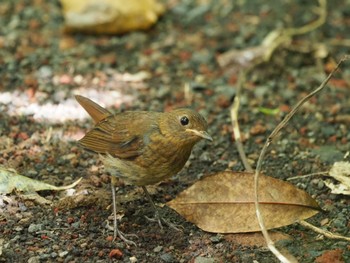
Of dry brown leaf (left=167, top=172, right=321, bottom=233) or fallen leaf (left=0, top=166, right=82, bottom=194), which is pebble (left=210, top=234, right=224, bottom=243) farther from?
fallen leaf (left=0, top=166, right=82, bottom=194)

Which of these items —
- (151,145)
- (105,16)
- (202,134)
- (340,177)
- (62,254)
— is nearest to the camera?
(62,254)

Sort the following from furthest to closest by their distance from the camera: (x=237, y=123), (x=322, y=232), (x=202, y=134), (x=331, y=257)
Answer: (x=237, y=123), (x=202, y=134), (x=322, y=232), (x=331, y=257)

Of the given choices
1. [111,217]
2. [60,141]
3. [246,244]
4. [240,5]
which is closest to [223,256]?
[246,244]

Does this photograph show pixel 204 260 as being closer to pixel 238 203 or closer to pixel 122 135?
pixel 238 203

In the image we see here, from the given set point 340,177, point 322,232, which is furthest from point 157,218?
point 340,177

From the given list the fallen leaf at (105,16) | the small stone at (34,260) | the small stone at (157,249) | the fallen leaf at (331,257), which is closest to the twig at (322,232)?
the fallen leaf at (331,257)

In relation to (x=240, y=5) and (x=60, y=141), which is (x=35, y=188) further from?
(x=240, y=5)
